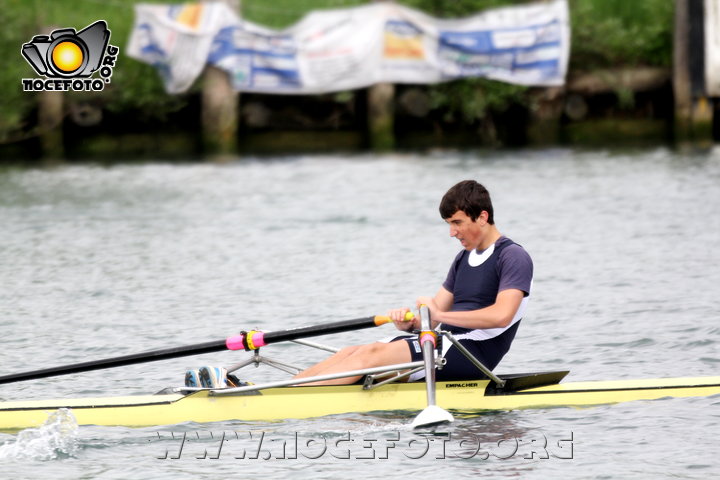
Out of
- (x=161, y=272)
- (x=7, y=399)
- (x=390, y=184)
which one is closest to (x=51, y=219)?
(x=161, y=272)

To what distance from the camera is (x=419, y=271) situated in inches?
545

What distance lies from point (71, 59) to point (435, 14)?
7.53 metres

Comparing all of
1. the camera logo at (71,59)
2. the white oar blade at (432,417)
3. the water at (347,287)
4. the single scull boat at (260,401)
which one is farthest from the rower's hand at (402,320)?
the camera logo at (71,59)

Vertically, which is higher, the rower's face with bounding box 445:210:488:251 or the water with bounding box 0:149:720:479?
the rower's face with bounding box 445:210:488:251

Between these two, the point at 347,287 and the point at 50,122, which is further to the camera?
the point at 50,122

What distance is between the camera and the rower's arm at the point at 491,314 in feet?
24.2

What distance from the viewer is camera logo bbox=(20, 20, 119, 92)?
2292 centimetres

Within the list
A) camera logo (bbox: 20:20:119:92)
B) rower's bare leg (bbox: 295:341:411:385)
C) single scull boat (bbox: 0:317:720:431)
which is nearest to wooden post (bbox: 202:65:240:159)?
camera logo (bbox: 20:20:119:92)

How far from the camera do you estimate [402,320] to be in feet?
24.4

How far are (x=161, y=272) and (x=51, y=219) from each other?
4134mm

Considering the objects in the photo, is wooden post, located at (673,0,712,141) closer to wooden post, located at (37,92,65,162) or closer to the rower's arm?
wooden post, located at (37,92,65,162)

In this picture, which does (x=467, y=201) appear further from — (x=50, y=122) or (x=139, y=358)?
(x=50, y=122)

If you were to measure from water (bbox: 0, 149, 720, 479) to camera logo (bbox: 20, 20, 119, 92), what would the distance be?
1776mm

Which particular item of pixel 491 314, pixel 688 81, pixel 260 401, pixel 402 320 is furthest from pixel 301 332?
pixel 688 81
